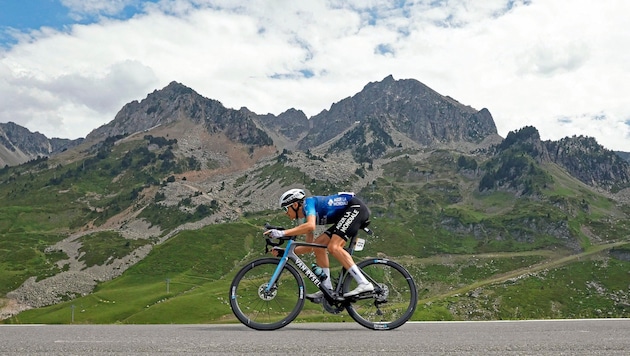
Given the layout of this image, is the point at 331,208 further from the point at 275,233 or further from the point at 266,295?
the point at 266,295

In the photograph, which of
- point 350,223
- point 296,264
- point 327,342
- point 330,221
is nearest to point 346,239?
point 350,223

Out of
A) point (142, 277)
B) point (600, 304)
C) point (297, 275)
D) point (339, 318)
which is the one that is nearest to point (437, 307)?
point (339, 318)

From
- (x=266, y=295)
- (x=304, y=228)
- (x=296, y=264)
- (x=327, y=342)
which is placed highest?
(x=304, y=228)

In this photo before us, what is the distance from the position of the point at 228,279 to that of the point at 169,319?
5653cm

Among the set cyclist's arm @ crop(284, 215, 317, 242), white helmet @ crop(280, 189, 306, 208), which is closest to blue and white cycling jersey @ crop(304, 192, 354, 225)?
white helmet @ crop(280, 189, 306, 208)

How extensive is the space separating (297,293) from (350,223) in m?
2.38

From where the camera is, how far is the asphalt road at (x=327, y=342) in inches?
334

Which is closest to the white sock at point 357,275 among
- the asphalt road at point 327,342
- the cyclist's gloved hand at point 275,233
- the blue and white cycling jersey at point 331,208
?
the asphalt road at point 327,342

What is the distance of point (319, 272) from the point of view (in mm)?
11953

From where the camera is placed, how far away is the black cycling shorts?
11.8 m

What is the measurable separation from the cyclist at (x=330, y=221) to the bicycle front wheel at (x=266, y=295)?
510 millimetres

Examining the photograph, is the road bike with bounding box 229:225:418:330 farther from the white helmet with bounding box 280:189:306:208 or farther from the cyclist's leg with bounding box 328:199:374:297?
the white helmet with bounding box 280:189:306:208

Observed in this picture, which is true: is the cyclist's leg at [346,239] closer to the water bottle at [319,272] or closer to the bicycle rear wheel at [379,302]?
the bicycle rear wheel at [379,302]

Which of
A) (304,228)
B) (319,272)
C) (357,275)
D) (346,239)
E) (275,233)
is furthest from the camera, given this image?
(319,272)
